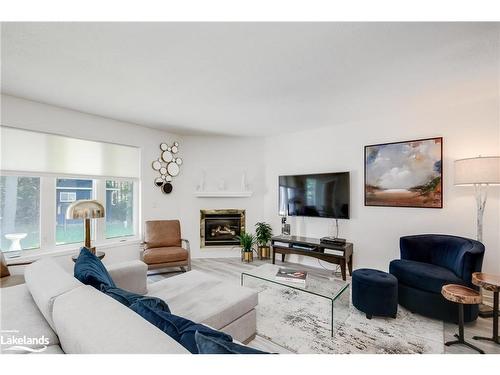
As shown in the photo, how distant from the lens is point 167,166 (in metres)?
4.55

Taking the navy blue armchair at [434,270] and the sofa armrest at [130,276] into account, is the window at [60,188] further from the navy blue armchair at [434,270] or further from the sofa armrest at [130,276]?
the navy blue armchair at [434,270]

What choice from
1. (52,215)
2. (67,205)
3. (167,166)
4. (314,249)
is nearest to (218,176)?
(167,166)

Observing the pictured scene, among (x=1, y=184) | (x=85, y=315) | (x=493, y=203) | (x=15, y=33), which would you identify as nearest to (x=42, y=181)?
(x=1, y=184)

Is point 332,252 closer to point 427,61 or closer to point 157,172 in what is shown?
point 427,61

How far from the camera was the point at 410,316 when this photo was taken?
2441 mm

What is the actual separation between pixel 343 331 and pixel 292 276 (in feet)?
2.18

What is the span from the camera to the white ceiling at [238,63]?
1.68 meters

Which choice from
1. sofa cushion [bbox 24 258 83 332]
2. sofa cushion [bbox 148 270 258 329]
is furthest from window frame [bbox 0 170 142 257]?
sofa cushion [bbox 148 270 258 329]

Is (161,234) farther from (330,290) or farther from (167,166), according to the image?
(330,290)

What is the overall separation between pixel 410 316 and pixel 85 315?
2.91m

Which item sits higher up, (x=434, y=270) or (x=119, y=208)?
(x=119, y=208)

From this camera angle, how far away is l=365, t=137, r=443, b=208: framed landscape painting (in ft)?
10.4

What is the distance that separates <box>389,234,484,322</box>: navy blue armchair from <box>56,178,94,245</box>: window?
14.6 ft

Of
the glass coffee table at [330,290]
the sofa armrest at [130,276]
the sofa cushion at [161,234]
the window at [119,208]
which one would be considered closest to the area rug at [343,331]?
the glass coffee table at [330,290]
